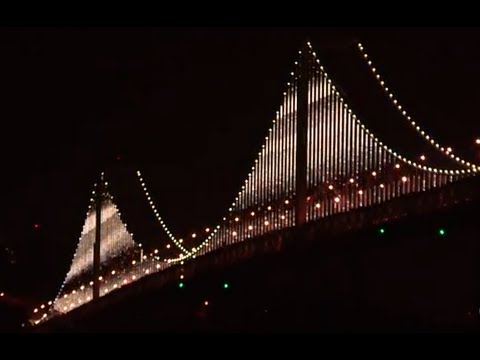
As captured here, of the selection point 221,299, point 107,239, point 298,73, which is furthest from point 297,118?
point 107,239

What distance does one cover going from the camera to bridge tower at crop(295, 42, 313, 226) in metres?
25.1

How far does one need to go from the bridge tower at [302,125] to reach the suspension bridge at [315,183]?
17 millimetres

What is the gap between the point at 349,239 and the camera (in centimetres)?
2116

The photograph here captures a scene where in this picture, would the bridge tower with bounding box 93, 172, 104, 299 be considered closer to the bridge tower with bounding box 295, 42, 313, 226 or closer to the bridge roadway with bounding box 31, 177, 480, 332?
the bridge roadway with bounding box 31, 177, 480, 332

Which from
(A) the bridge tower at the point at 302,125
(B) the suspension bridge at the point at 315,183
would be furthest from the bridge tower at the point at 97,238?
(A) the bridge tower at the point at 302,125

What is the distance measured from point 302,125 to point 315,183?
3.54ft

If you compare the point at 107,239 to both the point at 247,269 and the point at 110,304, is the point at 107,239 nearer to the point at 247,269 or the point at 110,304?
the point at 110,304

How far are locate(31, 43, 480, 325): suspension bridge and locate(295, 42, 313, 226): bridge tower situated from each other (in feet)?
0.06

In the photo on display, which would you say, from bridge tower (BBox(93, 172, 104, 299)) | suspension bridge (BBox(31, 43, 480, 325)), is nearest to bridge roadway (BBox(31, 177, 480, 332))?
suspension bridge (BBox(31, 43, 480, 325))

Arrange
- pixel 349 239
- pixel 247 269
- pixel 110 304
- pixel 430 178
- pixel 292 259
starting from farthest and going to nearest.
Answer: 1. pixel 110 304
2. pixel 247 269
3. pixel 292 259
4. pixel 349 239
5. pixel 430 178

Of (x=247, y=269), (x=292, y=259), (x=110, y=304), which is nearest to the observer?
(x=292, y=259)

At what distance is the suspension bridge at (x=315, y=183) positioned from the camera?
64.4ft

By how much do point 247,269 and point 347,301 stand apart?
235cm

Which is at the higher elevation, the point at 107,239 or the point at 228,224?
the point at 107,239
